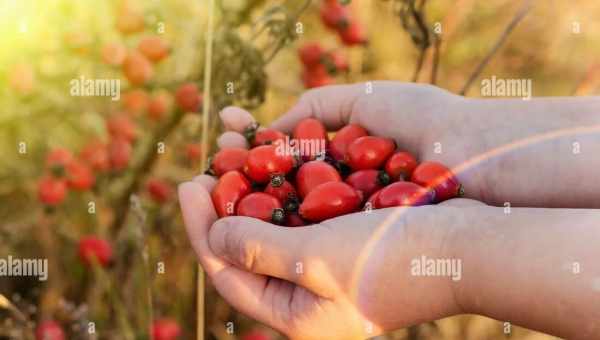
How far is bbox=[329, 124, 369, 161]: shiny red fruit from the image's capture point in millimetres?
1325

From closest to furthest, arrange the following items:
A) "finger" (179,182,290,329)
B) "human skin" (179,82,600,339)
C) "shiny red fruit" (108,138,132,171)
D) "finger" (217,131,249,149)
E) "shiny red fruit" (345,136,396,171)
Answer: "human skin" (179,82,600,339) < "finger" (179,182,290,329) < "shiny red fruit" (345,136,396,171) < "finger" (217,131,249,149) < "shiny red fruit" (108,138,132,171)

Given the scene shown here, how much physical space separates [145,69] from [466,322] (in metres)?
0.94

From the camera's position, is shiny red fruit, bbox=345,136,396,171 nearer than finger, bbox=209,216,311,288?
No

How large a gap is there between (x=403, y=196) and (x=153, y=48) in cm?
68

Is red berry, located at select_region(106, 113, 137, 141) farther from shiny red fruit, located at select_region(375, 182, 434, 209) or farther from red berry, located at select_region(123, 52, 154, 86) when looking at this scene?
shiny red fruit, located at select_region(375, 182, 434, 209)

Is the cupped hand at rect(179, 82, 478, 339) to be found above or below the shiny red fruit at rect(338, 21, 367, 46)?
below

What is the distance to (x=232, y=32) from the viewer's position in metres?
1.36

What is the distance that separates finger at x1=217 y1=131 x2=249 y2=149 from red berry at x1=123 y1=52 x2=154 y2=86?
0.23m

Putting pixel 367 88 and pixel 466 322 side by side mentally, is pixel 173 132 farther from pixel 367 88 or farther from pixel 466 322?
pixel 466 322

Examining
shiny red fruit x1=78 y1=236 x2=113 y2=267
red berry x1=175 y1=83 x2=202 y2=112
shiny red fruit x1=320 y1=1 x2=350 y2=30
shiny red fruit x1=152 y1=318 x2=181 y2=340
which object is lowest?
shiny red fruit x1=152 y1=318 x2=181 y2=340

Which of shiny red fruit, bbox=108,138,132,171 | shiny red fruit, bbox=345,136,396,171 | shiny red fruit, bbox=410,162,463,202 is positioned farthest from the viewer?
shiny red fruit, bbox=108,138,132,171

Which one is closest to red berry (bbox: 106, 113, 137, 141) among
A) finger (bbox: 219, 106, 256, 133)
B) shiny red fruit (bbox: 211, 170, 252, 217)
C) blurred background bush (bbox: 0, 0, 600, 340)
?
blurred background bush (bbox: 0, 0, 600, 340)

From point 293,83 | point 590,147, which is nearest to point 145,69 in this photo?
point 293,83

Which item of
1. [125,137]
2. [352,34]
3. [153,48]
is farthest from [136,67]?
[352,34]
